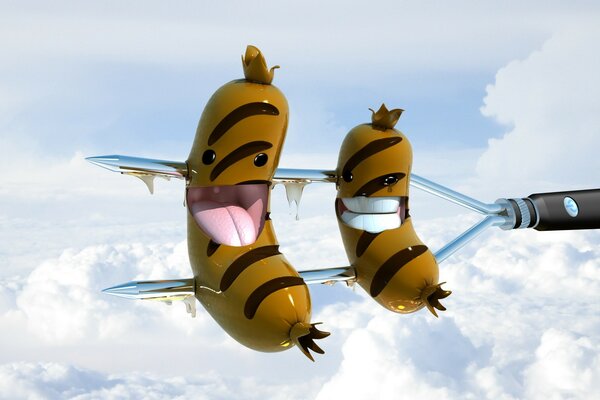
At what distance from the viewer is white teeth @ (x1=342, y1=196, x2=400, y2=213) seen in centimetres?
237

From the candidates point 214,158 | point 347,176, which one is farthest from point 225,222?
point 347,176

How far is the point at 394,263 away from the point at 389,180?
0.81ft

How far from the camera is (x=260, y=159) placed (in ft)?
6.51

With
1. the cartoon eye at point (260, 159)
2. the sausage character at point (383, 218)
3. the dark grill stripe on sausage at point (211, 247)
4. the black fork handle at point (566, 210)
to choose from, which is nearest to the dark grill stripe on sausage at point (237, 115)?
the cartoon eye at point (260, 159)

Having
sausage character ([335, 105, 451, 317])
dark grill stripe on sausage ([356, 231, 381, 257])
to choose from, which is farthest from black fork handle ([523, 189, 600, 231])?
dark grill stripe on sausage ([356, 231, 381, 257])

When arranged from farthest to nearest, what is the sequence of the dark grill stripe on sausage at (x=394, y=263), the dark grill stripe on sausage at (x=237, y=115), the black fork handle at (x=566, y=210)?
the black fork handle at (x=566, y=210)
the dark grill stripe on sausage at (x=394, y=263)
the dark grill stripe on sausage at (x=237, y=115)

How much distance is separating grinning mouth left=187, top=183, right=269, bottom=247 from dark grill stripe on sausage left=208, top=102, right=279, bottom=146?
141 millimetres

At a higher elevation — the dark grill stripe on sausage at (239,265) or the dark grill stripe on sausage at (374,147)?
the dark grill stripe on sausage at (374,147)

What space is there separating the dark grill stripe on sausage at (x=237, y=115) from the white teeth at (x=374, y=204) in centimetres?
54

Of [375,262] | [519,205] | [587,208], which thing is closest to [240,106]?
[375,262]

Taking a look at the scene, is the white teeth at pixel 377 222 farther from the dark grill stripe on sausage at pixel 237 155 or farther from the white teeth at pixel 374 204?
the dark grill stripe on sausage at pixel 237 155

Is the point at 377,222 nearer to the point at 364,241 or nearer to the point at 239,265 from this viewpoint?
the point at 364,241

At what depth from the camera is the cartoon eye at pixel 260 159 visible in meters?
1.98

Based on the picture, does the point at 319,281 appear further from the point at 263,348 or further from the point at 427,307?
the point at 263,348
